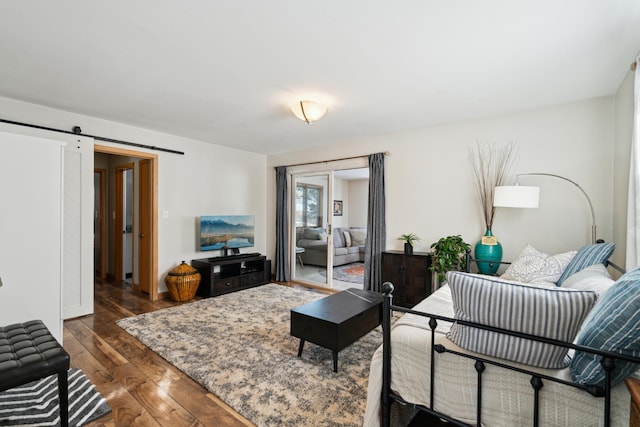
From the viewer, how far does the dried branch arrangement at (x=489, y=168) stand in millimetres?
3518

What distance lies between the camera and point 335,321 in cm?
244

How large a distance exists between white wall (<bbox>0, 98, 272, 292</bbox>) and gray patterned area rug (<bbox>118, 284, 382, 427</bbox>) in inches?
47.0

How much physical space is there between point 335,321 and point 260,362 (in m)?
0.76

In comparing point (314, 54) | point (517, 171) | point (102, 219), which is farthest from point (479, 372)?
point (102, 219)

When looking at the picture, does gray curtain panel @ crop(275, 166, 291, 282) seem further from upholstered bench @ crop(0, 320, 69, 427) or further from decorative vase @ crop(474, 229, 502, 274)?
upholstered bench @ crop(0, 320, 69, 427)

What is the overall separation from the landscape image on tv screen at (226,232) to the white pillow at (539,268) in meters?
4.02

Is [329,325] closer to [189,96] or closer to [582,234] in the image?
[189,96]

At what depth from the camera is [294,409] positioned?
6.40ft

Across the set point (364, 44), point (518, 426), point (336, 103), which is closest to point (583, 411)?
point (518, 426)

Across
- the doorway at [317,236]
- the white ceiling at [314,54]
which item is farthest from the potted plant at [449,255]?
the doorway at [317,236]

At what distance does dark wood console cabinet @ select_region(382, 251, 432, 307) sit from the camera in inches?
150

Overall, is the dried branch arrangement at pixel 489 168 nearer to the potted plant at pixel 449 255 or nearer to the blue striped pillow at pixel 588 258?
the potted plant at pixel 449 255

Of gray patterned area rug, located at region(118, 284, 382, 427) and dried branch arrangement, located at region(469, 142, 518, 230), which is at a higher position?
dried branch arrangement, located at region(469, 142, 518, 230)

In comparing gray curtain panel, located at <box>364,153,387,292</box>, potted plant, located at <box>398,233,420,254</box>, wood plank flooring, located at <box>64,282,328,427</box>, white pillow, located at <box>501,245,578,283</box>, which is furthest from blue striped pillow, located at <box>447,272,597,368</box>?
gray curtain panel, located at <box>364,153,387,292</box>
